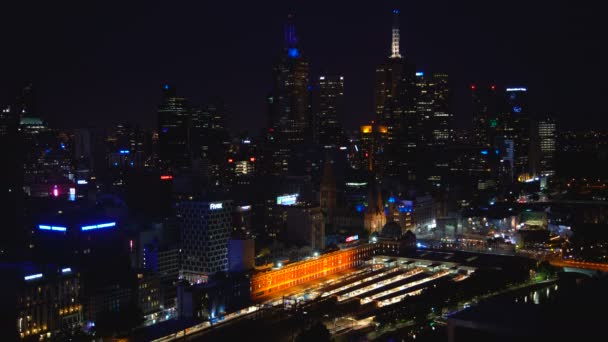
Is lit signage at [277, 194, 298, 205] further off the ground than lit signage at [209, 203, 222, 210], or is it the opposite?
lit signage at [209, 203, 222, 210]

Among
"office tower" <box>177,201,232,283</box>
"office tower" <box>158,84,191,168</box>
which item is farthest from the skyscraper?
"office tower" <box>177,201,232,283</box>

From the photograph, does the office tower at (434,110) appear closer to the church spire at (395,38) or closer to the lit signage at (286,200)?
the church spire at (395,38)

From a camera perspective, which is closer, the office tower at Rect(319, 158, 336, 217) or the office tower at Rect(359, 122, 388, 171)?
the office tower at Rect(319, 158, 336, 217)

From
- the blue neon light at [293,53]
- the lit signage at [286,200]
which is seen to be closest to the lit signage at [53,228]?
the lit signage at [286,200]

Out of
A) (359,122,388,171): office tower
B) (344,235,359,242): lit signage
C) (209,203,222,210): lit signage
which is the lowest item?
(344,235,359,242): lit signage

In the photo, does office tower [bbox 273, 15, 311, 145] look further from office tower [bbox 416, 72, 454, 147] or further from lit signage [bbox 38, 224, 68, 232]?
lit signage [bbox 38, 224, 68, 232]

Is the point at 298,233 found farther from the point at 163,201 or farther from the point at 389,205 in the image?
the point at 163,201

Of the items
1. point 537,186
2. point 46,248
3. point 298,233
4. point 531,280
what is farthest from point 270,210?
point 537,186

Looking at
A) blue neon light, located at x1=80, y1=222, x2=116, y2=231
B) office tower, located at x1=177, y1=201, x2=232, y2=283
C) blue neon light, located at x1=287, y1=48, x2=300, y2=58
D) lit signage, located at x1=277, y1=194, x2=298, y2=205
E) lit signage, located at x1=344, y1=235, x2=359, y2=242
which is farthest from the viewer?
blue neon light, located at x1=287, y1=48, x2=300, y2=58
